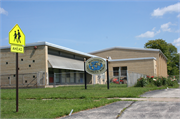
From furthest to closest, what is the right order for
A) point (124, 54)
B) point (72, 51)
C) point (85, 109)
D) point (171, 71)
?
1. point (171, 71)
2. point (124, 54)
3. point (72, 51)
4. point (85, 109)

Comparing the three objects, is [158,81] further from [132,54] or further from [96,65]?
[132,54]

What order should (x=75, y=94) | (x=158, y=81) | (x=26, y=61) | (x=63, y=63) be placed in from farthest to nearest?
1. (x=63, y=63)
2. (x=26, y=61)
3. (x=158, y=81)
4. (x=75, y=94)

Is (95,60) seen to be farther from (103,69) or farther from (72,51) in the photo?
(72,51)

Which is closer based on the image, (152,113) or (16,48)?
(152,113)

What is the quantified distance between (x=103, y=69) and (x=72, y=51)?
1306 centimetres

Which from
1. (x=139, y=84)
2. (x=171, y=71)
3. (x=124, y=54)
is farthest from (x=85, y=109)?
(x=171, y=71)

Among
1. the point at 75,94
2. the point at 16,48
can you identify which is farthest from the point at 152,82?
the point at 16,48

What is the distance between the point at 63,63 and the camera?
97.6 ft

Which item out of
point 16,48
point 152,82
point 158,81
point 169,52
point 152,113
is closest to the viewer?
point 152,113

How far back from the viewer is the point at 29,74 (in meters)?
26.1

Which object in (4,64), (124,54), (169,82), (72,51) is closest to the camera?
(169,82)

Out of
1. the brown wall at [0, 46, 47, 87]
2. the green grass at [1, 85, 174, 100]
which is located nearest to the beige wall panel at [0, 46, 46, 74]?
the brown wall at [0, 46, 47, 87]

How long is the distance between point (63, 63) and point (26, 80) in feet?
19.4

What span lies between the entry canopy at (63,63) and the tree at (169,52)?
41.5 metres
